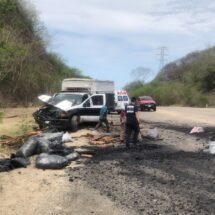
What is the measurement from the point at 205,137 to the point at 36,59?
3035cm

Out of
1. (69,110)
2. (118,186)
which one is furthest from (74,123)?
(118,186)

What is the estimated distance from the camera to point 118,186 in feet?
40.0

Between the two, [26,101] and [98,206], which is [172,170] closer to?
[98,206]

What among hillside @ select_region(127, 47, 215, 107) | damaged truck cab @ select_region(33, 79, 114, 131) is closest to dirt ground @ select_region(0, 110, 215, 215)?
damaged truck cab @ select_region(33, 79, 114, 131)

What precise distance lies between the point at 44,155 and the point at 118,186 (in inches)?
139

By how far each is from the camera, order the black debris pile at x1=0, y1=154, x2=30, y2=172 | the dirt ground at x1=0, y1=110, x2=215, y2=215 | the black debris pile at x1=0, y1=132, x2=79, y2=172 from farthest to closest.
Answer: the black debris pile at x1=0, y1=132, x2=79, y2=172, the black debris pile at x1=0, y1=154, x2=30, y2=172, the dirt ground at x1=0, y1=110, x2=215, y2=215

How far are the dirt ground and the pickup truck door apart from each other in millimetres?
9176

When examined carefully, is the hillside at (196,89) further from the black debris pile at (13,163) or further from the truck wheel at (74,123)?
the black debris pile at (13,163)

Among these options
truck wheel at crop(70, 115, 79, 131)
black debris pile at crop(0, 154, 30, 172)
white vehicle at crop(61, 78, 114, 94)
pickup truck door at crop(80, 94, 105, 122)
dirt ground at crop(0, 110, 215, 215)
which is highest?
white vehicle at crop(61, 78, 114, 94)

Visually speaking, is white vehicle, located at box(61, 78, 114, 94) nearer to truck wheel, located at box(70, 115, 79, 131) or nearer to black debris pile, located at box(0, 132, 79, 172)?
truck wheel, located at box(70, 115, 79, 131)

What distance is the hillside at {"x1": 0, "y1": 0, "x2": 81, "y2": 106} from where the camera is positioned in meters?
44.9

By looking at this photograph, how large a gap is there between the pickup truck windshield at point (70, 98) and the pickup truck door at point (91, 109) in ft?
0.91

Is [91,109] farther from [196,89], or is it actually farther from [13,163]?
[196,89]

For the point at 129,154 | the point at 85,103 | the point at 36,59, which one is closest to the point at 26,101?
the point at 36,59
